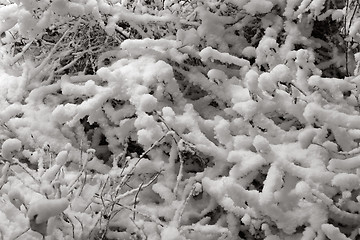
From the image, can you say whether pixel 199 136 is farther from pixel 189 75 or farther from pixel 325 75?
pixel 325 75

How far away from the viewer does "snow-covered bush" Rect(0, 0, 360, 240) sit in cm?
166

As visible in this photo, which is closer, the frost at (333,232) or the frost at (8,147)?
the frost at (333,232)

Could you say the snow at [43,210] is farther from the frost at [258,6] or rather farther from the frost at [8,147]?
the frost at [258,6]

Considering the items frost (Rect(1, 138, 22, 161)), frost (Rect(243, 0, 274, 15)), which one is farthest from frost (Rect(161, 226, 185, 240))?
frost (Rect(243, 0, 274, 15))

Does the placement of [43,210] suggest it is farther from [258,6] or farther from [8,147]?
[258,6]

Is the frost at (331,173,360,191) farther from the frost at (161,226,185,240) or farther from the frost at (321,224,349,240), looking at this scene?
the frost at (161,226,185,240)

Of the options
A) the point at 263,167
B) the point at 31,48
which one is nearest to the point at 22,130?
the point at 31,48

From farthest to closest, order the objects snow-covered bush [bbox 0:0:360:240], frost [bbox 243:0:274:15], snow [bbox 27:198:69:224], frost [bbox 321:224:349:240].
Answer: frost [bbox 243:0:274:15]
snow-covered bush [bbox 0:0:360:240]
frost [bbox 321:224:349:240]
snow [bbox 27:198:69:224]

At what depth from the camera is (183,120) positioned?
6.28 feet

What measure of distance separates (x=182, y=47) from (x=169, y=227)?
0.89 meters

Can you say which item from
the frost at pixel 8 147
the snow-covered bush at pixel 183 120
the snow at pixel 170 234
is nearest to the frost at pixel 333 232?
the snow-covered bush at pixel 183 120

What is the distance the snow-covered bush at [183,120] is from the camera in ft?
5.44

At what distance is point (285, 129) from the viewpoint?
1.94 meters

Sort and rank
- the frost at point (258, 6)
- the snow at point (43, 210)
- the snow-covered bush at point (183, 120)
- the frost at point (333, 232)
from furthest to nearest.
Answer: the frost at point (258, 6) → the snow-covered bush at point (183, 120) → the frost at point (333, 232) → the snow at point (43, 210)
